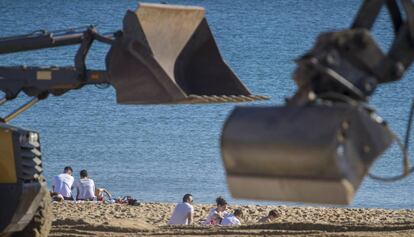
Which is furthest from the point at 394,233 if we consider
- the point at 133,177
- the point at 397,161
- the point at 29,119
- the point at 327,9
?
the point at 327,9

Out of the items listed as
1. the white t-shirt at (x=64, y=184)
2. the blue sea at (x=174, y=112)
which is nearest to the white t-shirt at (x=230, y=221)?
the white t-shirt at (x=64, y=184)

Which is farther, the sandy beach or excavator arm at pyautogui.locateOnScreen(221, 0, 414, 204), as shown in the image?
the sandy beach

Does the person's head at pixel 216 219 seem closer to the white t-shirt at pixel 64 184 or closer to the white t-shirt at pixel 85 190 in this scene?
the white t-shirt at pixel 64 184

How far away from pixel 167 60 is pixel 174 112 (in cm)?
3857

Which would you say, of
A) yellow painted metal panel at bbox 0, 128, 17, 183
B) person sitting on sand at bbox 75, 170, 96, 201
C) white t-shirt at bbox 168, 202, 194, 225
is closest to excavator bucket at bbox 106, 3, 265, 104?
yellow painted metal panel at bbox 0, 128, 17, 183

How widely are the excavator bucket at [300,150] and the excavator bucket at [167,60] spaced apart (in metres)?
4.26

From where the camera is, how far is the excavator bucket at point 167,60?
1055cm

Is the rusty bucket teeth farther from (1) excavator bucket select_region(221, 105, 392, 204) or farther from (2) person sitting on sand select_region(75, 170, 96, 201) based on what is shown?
(2) person sitting on sand select_region(75, 170, 96, 201)

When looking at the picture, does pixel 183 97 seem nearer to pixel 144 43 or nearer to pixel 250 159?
pixel 144 43

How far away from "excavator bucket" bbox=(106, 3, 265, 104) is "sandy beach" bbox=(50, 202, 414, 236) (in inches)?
149

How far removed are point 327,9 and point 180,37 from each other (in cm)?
6725

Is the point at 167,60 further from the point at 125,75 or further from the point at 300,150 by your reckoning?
the point at 300,150

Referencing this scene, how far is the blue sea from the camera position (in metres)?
31.6

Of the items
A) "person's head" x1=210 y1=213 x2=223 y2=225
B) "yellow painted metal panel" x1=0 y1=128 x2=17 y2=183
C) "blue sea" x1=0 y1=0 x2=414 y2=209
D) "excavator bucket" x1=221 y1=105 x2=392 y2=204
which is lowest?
"blue sea" x1=0 y1=0 x2=414 y2=209
